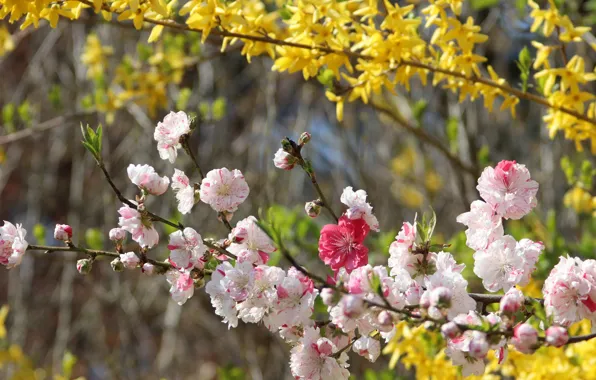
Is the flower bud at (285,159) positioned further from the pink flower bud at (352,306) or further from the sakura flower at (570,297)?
the sakura flower at (570,297)

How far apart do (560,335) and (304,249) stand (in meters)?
1.91

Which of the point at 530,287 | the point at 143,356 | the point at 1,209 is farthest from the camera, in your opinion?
the point at 1,209

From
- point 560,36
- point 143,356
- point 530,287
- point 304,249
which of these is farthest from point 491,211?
point 143,356

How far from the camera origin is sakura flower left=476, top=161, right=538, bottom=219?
1.38 m

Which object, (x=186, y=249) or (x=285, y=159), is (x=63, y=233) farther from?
(x=285, y=159)

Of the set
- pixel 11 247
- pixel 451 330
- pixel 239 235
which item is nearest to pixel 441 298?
pixel 451 330

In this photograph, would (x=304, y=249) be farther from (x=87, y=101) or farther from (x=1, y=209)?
(x=1, y=209)

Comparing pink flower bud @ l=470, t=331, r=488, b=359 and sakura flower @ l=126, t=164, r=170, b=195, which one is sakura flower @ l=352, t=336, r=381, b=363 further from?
sakura flower @ l=126, t=164, r=170, b=195

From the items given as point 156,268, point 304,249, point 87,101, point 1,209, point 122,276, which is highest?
point 156,268

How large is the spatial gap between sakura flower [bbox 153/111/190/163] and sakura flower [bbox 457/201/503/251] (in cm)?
57

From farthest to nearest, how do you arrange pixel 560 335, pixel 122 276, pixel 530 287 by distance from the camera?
pixel 122 276, pixel 530 287, pixel 560 335

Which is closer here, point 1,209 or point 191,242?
point 191,242

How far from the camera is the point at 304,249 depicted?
294 centimetres

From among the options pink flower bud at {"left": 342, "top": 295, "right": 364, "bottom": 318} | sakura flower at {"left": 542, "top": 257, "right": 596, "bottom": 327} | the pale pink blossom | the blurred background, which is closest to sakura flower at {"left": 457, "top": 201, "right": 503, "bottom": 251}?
sakura flower at {"left": 542, "top": 257, "right": 596, "bottom": 327}
